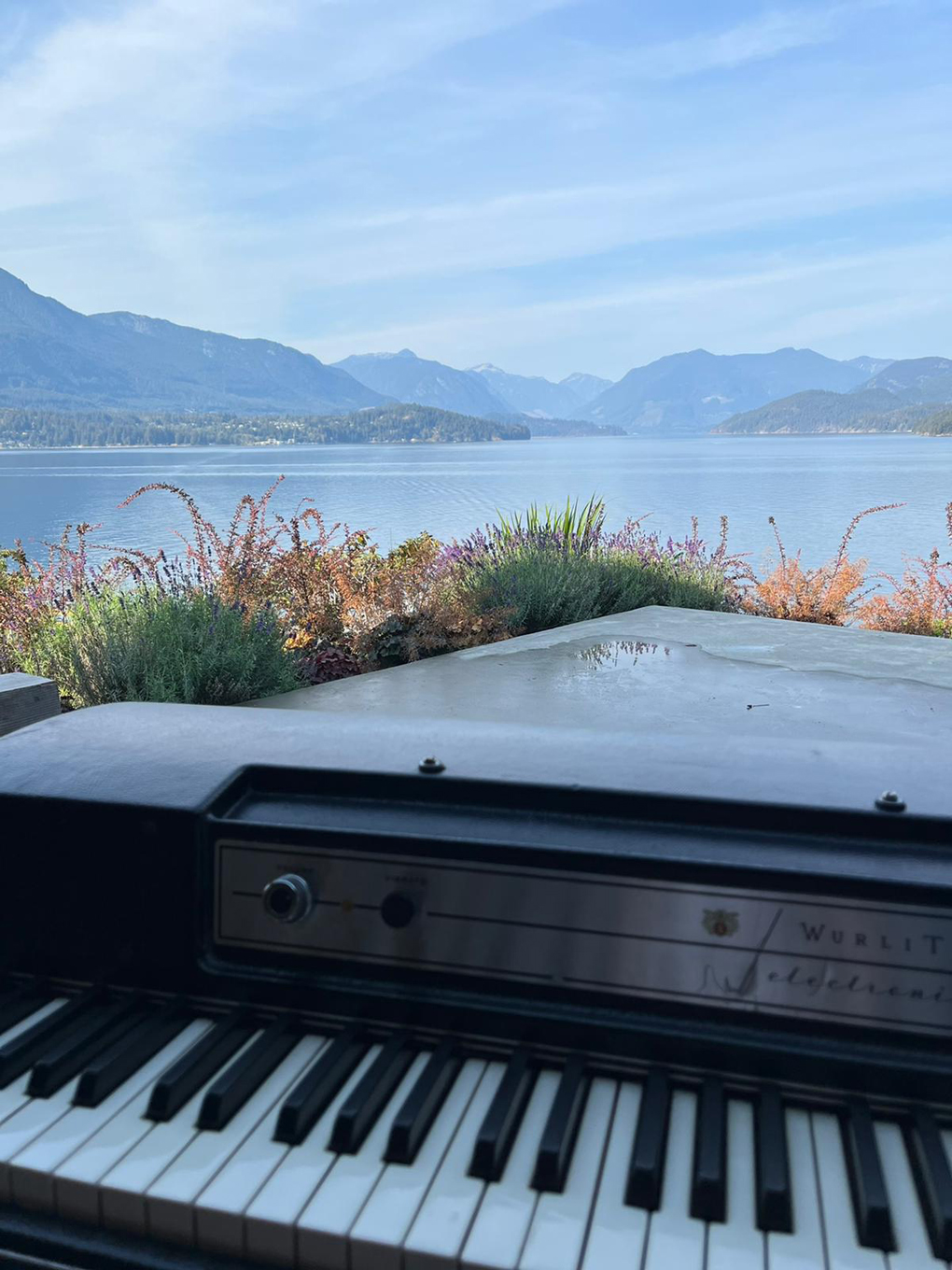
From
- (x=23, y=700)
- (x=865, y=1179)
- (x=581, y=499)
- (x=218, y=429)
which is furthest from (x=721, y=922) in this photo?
(x=218, y=429)

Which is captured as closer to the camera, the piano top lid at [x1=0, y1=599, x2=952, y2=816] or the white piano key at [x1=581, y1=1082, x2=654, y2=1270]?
the white piano key at [x1=581, y1=1082, x2=654, y2=1270]

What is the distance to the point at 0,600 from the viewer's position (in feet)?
18.5

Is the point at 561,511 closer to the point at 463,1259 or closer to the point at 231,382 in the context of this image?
the point at 463,1259

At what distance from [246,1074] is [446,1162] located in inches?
9.2

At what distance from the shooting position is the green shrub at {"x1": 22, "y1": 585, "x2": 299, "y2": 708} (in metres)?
4.34

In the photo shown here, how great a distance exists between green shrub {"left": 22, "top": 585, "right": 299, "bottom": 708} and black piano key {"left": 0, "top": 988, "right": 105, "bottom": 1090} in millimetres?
3019

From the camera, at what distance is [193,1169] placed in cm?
90

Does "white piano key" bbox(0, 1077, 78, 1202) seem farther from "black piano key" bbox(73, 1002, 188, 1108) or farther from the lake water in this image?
the lake water

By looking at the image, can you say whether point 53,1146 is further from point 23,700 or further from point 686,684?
point 686,684

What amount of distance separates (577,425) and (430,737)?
187 meters

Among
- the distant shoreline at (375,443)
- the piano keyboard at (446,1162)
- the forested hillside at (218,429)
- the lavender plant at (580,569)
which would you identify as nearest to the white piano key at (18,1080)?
the piano keyboard at (446,1162)

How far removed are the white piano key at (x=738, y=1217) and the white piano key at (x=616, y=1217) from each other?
2 centimetres

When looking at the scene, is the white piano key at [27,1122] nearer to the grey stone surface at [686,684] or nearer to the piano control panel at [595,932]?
the piano control panel at [595,932]

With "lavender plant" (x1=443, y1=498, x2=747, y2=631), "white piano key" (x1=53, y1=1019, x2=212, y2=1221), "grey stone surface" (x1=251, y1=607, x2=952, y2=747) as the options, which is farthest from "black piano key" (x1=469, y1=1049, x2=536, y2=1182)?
"lavender plant" (x1=443, y1=498, x2=747, y2=631)
